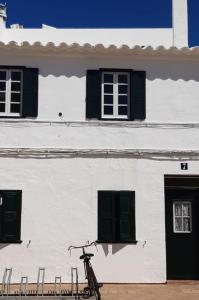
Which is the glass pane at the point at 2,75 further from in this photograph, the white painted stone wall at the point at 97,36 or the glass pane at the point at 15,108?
the white painted stone wall at the point at 97,36

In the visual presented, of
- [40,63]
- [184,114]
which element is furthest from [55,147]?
[184,114]

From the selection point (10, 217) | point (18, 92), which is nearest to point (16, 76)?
point (18, 92)

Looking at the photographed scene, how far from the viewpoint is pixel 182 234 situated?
1398 centimetres

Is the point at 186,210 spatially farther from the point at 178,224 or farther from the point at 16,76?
the point at 16,76

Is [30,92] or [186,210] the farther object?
[186,210]

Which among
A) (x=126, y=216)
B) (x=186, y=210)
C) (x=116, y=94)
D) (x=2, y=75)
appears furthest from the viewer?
(x=186, y=210)

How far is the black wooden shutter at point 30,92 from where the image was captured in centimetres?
1335

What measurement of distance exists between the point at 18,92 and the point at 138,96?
10.2ft

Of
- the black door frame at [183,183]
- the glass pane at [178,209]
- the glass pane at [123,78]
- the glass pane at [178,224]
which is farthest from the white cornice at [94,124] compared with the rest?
the glass pane at [178,224]

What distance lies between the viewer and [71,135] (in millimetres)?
13422

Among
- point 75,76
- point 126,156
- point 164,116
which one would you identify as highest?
point 75,76

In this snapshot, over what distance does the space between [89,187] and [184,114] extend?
3141 millimetres

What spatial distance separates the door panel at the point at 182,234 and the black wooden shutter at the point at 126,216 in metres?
1.30

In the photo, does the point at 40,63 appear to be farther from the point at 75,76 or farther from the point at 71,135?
the point at 71,135
